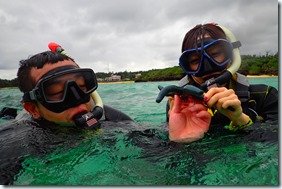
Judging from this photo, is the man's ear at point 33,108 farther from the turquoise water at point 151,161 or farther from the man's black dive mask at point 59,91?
the turquoise water at point 151,161

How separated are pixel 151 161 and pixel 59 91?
1104 mm

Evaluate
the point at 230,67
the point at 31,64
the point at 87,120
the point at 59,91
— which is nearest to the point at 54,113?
the point at 59,91

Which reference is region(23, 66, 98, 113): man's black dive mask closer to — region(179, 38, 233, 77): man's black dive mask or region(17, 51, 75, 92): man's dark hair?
region(17, 51, 75, 92): man's dark hair

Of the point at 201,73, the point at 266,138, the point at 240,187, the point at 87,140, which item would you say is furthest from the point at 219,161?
the point at 87,140

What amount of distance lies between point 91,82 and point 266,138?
1555 mm

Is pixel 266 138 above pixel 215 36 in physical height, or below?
below

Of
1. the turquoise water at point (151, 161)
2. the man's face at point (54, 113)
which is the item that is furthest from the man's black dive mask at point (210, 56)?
the man's face at point (54, 113)

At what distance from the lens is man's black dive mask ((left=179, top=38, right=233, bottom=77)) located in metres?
2.20

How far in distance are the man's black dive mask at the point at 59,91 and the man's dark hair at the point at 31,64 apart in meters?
0.12

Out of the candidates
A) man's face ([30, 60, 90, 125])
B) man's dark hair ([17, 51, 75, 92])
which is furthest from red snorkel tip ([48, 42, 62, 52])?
man's face ([30, 60, 90, 125])

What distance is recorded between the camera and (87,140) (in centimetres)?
218

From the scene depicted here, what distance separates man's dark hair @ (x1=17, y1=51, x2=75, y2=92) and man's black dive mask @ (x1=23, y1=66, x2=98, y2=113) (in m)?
0.12

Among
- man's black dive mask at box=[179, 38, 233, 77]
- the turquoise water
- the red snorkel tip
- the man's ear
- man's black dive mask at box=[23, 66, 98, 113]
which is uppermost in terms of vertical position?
the red snorkel tip

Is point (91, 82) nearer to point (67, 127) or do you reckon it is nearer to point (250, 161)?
point (67, 127)
